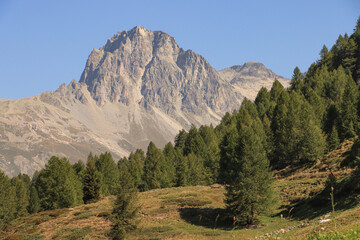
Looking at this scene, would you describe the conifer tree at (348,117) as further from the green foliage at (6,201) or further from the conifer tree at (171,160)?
the green foliage at (6,201)

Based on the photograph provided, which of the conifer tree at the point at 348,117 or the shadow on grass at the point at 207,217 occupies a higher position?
the conifer tree at the point at 348,117

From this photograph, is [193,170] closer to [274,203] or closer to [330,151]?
[330,151]

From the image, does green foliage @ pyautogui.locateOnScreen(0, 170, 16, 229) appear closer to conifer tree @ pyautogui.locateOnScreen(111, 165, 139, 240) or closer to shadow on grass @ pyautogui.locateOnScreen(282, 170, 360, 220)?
conifer tree @ pyautogui.locateOnScreen(111, 165, 139, 240)

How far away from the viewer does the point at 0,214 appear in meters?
93.2

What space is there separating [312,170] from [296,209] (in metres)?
25.0

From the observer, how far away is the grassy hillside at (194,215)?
150 ft

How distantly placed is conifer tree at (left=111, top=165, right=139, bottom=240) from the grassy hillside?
157 cm

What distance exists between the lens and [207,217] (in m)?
57.3

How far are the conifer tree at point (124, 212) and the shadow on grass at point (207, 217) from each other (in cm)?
1184

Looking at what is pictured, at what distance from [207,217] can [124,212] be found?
1593 cm

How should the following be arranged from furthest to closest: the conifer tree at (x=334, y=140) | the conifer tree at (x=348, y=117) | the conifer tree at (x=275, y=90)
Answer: the conifer tree at (x=275, y=90)
the conifer tree at (x=348, y=117)
the conifer tree at (x=334, y=140)

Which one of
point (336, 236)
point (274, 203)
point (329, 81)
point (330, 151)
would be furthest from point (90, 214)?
point (329, 81)

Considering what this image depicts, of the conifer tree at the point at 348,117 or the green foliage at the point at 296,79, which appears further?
the green foliage at the point at 296,79

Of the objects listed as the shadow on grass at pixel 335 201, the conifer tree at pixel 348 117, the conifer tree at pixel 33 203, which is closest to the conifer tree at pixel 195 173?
the conifer tree at pixel 348 117
